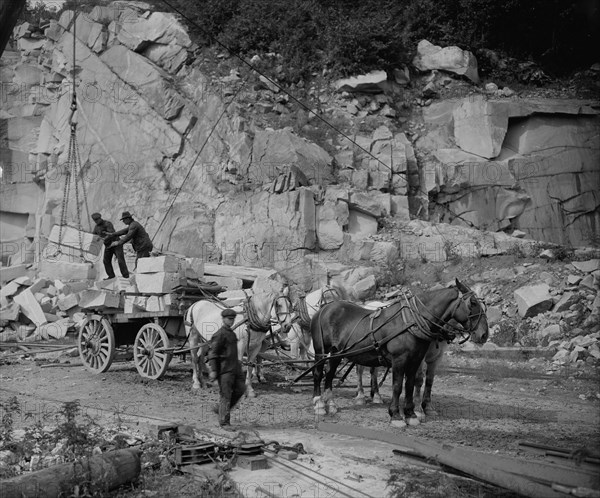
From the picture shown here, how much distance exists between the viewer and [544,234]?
86.7 ft

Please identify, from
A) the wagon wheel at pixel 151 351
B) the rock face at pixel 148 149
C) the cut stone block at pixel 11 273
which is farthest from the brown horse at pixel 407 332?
the cut stone block at pixel 11 273

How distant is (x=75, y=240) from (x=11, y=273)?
244 centimetres

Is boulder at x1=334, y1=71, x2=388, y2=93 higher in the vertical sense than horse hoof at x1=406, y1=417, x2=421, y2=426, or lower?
higher

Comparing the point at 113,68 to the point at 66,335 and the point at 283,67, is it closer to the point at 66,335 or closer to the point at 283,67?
the point at 283,67

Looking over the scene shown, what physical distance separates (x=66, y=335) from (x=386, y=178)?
456 inches

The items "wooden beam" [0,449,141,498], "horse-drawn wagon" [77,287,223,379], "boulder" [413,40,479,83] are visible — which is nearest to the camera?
"wooden beam" [0,449,141,498]

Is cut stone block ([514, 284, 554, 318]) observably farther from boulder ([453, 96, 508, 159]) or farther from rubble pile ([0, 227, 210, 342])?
boulder ([453, 96, 508, 159])

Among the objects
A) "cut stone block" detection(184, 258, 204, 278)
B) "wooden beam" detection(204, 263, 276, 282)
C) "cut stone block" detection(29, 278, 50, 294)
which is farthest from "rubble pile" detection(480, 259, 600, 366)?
"cut stone block" detection(29, 278, 50, 294)

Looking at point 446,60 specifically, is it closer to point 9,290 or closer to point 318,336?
point 9,290

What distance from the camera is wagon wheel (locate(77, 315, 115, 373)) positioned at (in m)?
14.8

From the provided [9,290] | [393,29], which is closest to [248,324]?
[9,290]

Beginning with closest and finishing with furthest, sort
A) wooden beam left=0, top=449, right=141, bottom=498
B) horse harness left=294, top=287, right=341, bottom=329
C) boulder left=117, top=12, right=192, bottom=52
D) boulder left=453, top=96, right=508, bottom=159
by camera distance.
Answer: wooden beam left=0, top=449, right=141, bottom=498 < horse harness left=294, top=287, right=341, bottom=329 < boulder left=453, top=96, right=508, bottom=159 < boulder left=117, top=12, right=192, bottom=52

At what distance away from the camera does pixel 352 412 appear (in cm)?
1194

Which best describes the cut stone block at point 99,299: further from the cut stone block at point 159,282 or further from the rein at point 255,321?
the rein at point 255,321
